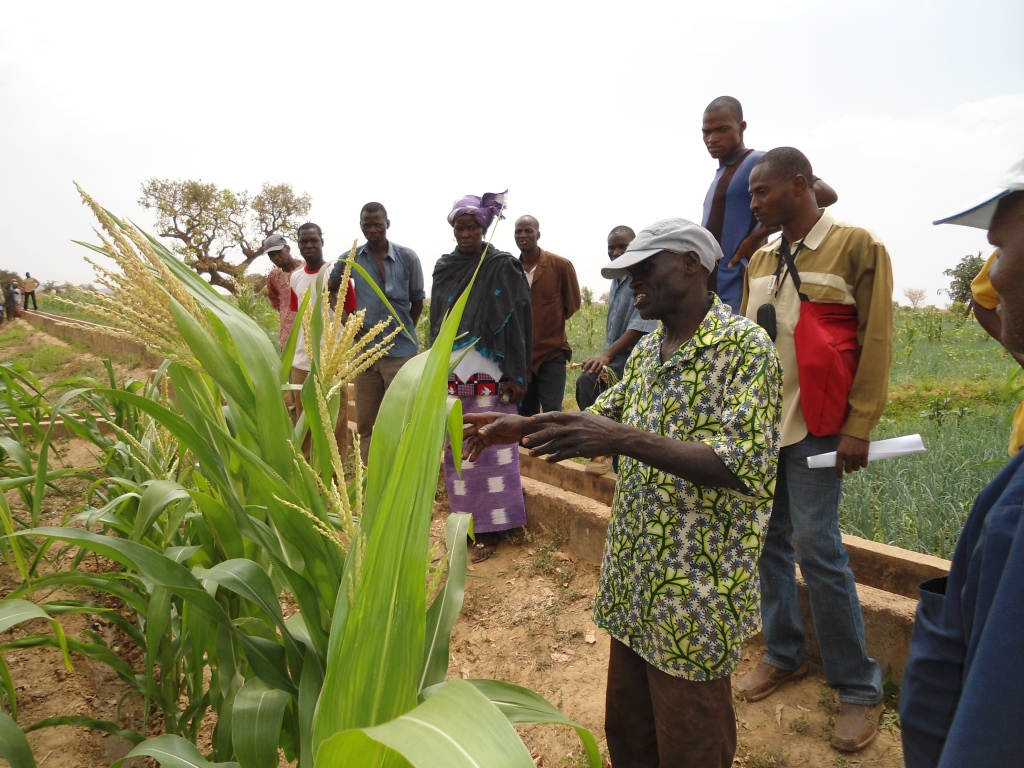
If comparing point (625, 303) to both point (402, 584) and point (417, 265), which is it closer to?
point (417, 265)

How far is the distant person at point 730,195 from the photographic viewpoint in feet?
9.48

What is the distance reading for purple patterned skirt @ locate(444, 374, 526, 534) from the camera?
149 inches

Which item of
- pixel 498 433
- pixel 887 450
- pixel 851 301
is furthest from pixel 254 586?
pixel 851 301

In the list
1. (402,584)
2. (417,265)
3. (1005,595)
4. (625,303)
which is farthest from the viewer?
(417,265)

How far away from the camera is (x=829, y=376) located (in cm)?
209

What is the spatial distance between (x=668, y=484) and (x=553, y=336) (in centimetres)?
288

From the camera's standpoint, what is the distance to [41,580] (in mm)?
1398

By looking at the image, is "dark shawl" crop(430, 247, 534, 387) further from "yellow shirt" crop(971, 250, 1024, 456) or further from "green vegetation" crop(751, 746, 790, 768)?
"yellow shirt" crop(971, 250, 1024, 456)

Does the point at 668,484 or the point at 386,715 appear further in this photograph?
the point at 668,484

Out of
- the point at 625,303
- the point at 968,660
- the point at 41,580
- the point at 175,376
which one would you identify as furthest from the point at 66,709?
the point at 625,303

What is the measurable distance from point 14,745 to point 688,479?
145 centimetres

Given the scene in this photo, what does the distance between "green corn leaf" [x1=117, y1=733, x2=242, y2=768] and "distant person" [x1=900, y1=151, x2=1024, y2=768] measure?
1192 millimetres

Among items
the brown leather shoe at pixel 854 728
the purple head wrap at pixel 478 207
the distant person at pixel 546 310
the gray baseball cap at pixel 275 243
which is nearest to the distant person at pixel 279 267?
the gray baseball cap at pixel 275 243

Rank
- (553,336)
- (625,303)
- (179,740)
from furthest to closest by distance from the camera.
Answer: (553,336)
(625,303)
(179,740)
